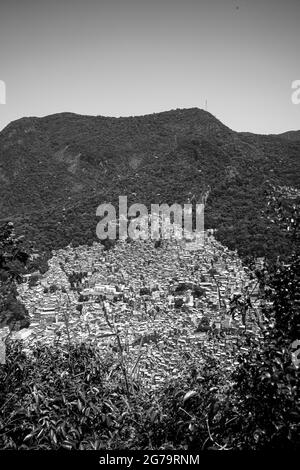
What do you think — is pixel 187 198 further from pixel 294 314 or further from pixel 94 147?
pixel 94 147

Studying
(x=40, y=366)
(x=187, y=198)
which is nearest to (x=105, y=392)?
(x=40, y=366)
